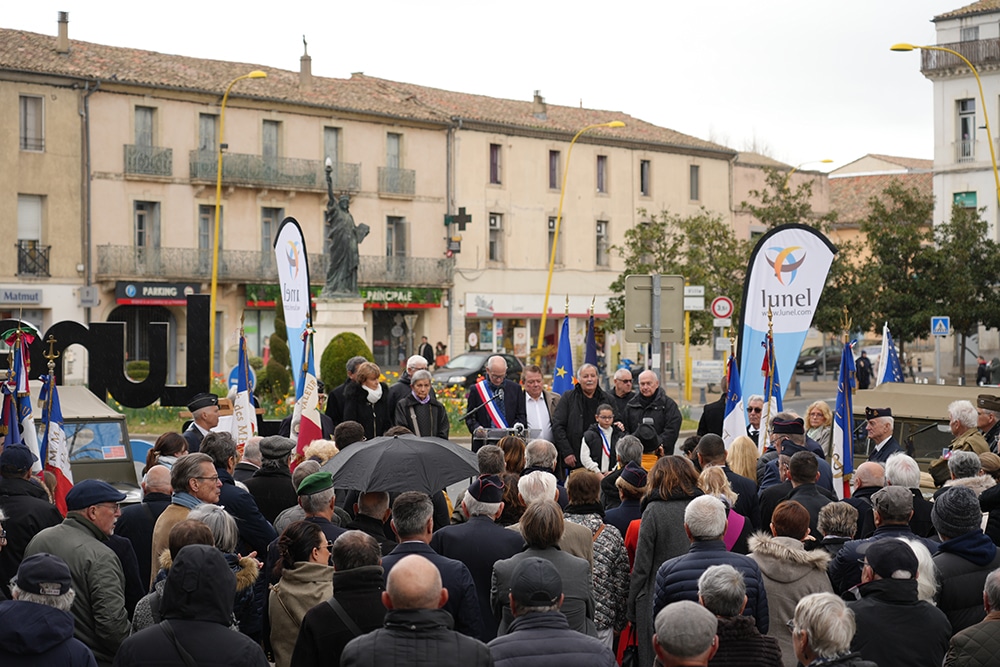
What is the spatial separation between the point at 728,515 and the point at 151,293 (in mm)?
38765

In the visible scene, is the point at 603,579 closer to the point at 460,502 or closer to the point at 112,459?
the point at 460,502

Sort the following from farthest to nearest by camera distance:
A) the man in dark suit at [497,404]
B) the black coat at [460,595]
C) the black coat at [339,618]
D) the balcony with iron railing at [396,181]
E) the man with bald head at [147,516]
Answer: the balcony with iron railing at [396,181], the man in dark suit at [497,404], the man with bald head at [147,516], the black coat at [460,595], the black coat at [339,618]

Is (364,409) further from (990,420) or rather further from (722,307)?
Answer: (722,307)

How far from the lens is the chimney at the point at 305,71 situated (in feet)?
161

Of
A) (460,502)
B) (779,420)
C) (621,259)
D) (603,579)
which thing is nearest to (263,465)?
(460,502)

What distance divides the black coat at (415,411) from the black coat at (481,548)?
501 centimetres

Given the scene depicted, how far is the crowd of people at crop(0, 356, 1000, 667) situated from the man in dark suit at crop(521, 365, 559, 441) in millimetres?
4140

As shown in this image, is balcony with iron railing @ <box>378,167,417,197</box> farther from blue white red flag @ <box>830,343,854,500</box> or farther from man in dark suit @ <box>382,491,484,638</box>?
man in dark suit @ <box>382,491,484,638</box>

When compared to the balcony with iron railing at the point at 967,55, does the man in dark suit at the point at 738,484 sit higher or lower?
lower

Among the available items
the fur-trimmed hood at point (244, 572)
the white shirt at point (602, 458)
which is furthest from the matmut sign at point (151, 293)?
the fur-trimmed hood at point (244, 572)

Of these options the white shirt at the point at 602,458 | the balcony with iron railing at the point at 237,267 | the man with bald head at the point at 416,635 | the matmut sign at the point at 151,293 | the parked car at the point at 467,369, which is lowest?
the parked car at the point at 467,369

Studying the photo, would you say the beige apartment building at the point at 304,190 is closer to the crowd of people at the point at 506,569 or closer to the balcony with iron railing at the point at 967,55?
the balcony with iron railing at the point at 967,55

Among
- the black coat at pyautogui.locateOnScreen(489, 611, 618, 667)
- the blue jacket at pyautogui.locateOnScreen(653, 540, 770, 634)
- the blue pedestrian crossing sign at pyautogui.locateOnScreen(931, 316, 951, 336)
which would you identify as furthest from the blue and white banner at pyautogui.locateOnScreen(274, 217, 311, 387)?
the blue pedestrian crossing sign at pyautogui.locateOnScreen(931, 316, 951, 336)

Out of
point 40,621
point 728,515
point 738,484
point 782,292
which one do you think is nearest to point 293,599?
point 40,621
